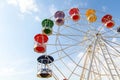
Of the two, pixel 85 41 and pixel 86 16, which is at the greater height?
pixel 86 16

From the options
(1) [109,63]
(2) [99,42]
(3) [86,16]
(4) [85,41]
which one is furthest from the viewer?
(3) [86,16]

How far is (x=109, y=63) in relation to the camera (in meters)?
17.6

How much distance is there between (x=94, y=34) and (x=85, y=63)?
7.41 ft

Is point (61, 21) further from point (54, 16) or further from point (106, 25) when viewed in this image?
point (106, 25)

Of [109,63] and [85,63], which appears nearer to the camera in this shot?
[109,63]

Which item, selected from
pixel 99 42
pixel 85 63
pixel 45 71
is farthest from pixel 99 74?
pixel 45 71

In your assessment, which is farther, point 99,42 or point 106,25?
point 106,25

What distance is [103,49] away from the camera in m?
19.1

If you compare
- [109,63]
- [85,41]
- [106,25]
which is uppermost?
[106,25]

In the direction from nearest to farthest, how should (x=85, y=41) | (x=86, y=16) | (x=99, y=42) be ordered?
(x=99, y=42) → (x=85, y=41) → (x=86, y=16)

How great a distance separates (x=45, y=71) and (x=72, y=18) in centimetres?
531

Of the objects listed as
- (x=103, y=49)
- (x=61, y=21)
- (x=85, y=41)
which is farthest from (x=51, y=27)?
(x=103, y=49)

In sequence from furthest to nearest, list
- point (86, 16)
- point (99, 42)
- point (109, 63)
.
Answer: point (86, 16)
point (99, 42)
point (109, 63)

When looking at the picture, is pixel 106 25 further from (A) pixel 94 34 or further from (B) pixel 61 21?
(B) pixel 61 21
